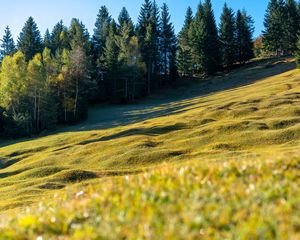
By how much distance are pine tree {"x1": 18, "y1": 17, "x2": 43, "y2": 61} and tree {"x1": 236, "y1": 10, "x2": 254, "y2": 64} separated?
62.7 metres

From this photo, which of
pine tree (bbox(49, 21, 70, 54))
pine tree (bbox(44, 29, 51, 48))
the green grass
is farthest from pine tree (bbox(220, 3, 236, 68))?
the green grass

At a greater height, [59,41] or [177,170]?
[59,41]

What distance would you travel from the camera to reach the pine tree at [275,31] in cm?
12562

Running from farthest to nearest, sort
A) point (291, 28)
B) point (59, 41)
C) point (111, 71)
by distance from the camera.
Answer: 1. point (59, 41)
2. point (291, 28)
3. point (111, 71)

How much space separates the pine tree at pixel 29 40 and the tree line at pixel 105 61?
30cm

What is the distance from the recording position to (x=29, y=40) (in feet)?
421

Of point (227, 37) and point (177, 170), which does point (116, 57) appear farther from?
point (177, 170)

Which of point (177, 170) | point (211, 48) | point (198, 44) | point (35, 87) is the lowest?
point (177, 170)

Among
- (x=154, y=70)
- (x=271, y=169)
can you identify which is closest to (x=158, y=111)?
(x=154, y=70)

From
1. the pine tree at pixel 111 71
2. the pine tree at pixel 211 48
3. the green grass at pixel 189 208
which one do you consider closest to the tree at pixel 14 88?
the pine tree at pixel 111 71

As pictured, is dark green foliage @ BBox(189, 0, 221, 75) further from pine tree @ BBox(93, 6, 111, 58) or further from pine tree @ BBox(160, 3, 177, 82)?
pine tree @ BBox(93, 6, 111, 58)

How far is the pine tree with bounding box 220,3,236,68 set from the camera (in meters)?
128

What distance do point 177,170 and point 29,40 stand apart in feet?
418

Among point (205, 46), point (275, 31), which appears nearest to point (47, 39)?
point (205, 46)
